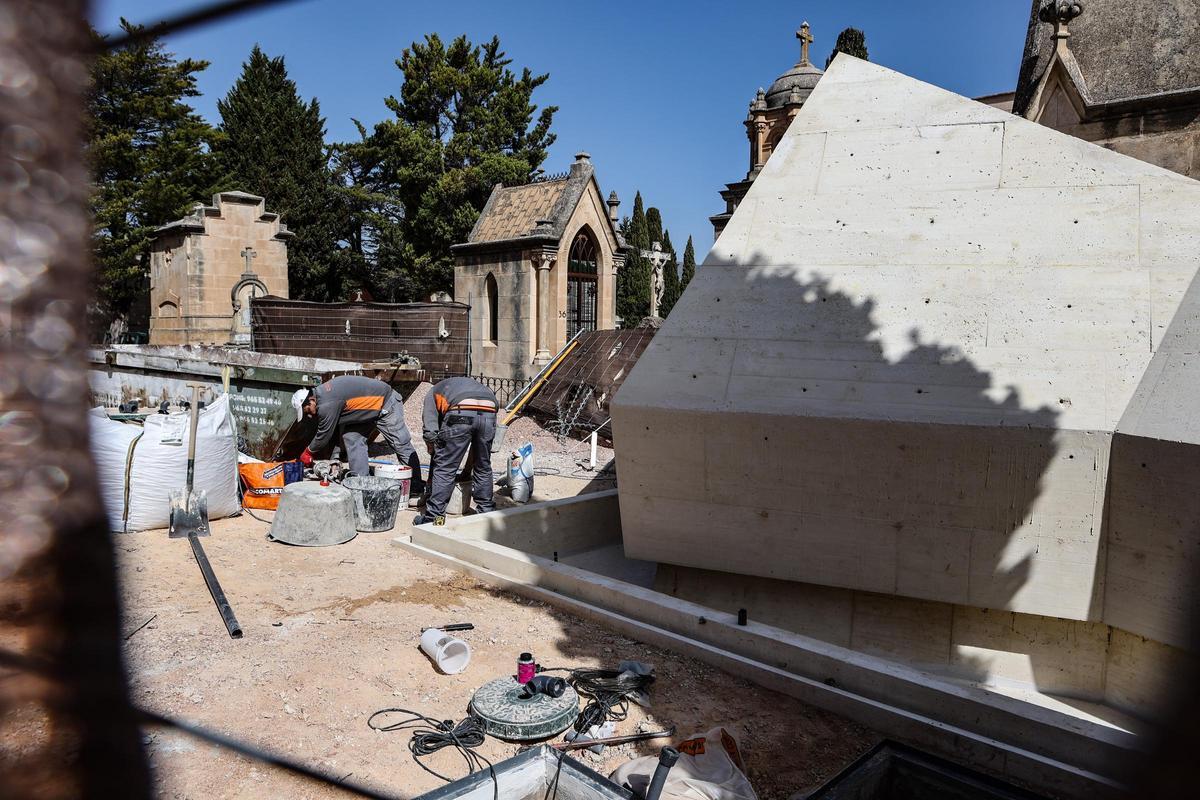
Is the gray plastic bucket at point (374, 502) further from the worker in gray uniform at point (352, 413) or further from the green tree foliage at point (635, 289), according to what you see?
the green tree foliage at point (635, 289)

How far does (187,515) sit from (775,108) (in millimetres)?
17939

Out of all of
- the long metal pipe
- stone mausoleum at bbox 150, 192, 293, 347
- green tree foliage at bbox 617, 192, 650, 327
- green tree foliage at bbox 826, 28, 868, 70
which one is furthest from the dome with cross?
the long metal pipe

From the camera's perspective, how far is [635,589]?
524 cm

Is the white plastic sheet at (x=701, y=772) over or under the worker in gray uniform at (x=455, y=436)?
under

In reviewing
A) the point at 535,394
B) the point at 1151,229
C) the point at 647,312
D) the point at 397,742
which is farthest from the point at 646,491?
the point at 647,312

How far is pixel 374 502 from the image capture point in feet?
23.0

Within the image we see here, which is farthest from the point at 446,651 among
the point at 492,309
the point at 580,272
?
the point at 580,272

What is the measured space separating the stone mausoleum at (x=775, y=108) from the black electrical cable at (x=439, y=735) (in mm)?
17142

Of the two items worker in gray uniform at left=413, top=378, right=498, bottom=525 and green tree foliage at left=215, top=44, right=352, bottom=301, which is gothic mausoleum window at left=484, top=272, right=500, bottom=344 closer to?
worker in gray uniform at left=413, top=378, right=498, bottom=525

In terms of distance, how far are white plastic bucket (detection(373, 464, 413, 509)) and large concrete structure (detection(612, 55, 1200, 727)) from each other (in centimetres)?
320

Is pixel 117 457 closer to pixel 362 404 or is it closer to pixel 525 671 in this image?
pixel 362 404

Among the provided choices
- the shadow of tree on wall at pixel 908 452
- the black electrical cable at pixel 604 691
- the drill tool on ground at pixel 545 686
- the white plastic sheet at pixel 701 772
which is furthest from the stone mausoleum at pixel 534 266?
the white plastic sheet at pixel 701 772

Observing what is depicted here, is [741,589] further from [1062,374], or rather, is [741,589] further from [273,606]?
[273,606]

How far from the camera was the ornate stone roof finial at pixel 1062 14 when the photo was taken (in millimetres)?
8945
